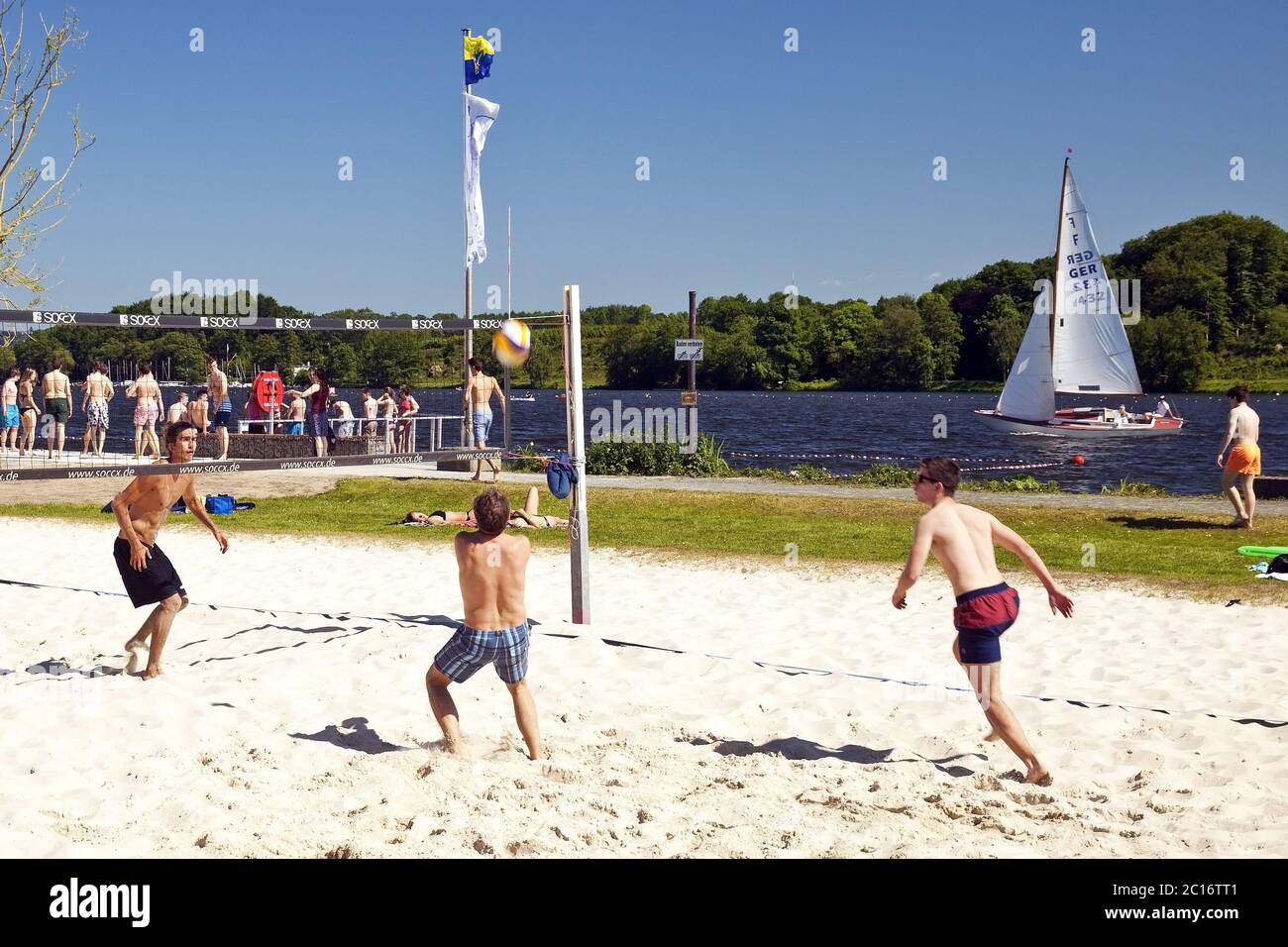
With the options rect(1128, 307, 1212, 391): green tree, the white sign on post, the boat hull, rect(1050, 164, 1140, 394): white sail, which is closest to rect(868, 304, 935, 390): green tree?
rect(1128, 307, 1212, 391): green tree

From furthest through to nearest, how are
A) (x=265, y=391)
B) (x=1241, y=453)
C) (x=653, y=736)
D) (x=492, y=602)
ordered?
(x=265, y=391) → (x=1241, y=453) → (x=653, y=736) → (x=492, y=602)

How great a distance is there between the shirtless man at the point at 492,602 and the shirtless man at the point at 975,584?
1.73 meters

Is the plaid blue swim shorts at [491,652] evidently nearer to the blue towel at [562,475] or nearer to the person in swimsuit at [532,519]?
the blue towel at [562,475]

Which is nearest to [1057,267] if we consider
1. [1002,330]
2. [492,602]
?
[492,602]

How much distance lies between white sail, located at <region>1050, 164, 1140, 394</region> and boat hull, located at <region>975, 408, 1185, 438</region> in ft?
10.5

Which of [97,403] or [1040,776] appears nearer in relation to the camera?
[1040,776]

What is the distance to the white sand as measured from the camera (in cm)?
491

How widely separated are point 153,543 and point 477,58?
611 inches

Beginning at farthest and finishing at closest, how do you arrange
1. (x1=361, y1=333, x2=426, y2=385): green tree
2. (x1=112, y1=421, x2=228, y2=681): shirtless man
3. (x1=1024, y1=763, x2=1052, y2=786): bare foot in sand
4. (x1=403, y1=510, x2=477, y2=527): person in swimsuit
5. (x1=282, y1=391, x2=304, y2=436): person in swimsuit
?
(x1=282, y1=391, x2=304, y2=436): person in swimsuit
(x1=403, y1=510, x2=477, y2=527): person in swimsuit
(x1=361, y1=333, x2=426, y2=385): green tree
(x1=112, y1=421, x2=228, y2=681): shirtless man
(x1=1024, y1=763, x2=1052, y2=786): bare foot in sand

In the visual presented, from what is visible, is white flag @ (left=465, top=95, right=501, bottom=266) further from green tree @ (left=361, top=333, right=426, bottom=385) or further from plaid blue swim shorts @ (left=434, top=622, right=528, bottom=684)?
plaid blue swim shorts @ (left=434, top=622, right=528, bottom=684)

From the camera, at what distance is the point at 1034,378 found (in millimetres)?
43906

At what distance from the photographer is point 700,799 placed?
209 inches

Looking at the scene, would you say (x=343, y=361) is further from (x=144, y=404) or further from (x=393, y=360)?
(x=144, y=404)
